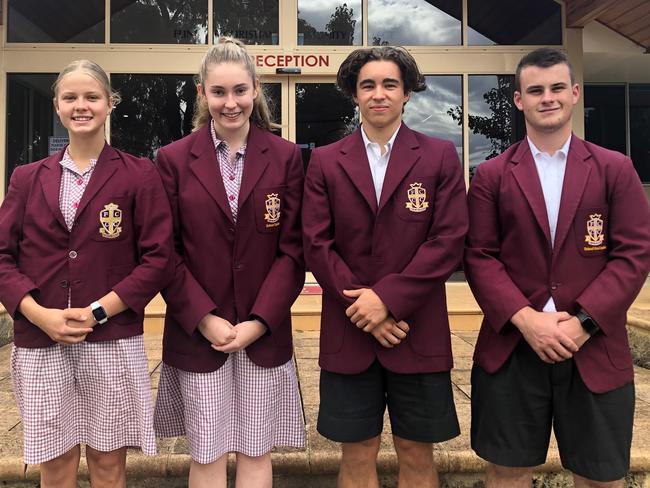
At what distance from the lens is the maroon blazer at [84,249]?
2.21m

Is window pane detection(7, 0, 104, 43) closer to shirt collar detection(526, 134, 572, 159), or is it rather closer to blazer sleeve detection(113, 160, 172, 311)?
blazer sleeve detection(113, 160, 172, 311)

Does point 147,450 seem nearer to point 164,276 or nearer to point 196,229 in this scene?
point 164,276

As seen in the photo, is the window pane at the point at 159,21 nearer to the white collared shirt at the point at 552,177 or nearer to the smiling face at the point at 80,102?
the smiling face at the point at 80,102

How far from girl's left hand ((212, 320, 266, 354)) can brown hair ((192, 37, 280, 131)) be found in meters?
0.92

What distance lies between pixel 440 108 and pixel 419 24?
46.7 inches

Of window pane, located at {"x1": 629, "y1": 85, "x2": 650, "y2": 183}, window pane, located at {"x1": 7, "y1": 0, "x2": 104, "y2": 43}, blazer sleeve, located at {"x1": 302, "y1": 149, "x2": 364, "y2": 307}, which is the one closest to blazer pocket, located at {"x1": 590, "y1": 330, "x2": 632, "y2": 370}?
blazer sleeve, located at {"x1": 302, "y1": 149, "x2": 364, "y2": 307}

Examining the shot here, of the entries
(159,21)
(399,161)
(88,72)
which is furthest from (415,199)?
(159,21)

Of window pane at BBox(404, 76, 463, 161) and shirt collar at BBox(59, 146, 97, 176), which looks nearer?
shirt collar at BBox(59, 146, 97, 176)

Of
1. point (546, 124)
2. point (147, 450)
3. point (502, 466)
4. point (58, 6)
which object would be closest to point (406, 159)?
point (546, 124)

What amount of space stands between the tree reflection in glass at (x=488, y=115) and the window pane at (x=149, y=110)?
373 cm

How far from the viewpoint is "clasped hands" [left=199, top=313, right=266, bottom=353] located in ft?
Result: 7.37

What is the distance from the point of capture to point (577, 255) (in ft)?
7.18

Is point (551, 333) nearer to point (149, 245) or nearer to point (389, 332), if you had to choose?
point (389, 332)

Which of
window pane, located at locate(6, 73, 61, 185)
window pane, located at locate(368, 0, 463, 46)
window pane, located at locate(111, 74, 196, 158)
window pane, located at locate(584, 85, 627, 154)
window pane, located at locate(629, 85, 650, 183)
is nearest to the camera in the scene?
window pane, located at locate(6, 73, 61, 185)
